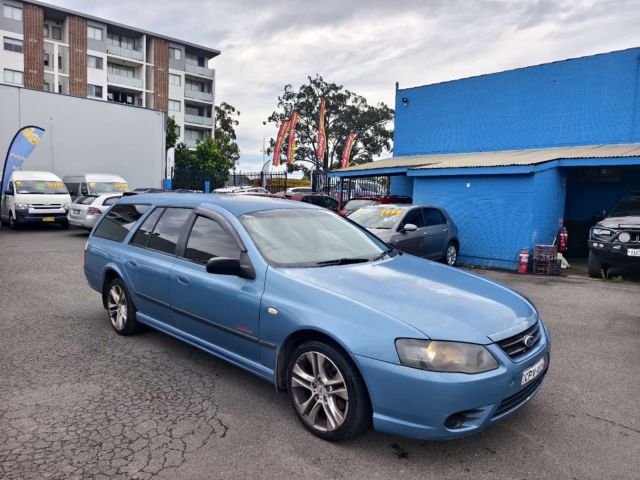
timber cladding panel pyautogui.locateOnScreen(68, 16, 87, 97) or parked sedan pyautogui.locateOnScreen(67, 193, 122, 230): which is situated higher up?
timber cladding panel pyautogui.locateOnScreen(68, 16, 87, 97)

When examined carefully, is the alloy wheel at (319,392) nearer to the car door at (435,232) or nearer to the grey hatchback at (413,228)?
the grey hatchback at (413,228)

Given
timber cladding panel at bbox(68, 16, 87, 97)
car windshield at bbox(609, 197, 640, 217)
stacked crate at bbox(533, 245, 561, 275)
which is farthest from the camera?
timber cladding panel at bbox(68, 16, 87, 97)

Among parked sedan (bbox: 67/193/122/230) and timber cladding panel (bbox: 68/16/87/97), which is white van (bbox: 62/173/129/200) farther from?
timber cladding panel (bbox: 68/16/87/97)

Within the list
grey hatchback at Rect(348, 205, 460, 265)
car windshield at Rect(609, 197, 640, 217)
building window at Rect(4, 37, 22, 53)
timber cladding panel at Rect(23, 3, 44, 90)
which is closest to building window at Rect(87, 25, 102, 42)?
timber cladding panel at Rect(23, 3, 44, 90)

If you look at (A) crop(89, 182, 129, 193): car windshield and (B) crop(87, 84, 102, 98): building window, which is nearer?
(A) crop(89, 182, 129, 193): car windshield

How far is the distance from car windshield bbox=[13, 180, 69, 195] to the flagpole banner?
153 cm

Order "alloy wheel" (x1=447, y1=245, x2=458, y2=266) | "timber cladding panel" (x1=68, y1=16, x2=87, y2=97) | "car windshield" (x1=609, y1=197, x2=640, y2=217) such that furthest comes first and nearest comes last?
"timber cladding panel" (x1=68, y1=16, x2=87, y2=97) → "alloy wheel" (x1=447, y1=245, x2=458, y2=266) → "car windshield" (x1=609, y1=197, x2=640, y2=217)

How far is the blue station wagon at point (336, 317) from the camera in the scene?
8.83ft

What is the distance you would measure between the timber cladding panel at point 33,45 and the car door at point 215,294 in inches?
1805

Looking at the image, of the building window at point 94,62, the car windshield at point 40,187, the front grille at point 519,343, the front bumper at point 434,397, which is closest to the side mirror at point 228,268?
the front bumper at point 434,397

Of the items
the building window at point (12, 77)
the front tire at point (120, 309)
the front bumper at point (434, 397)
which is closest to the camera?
the front bumper at point (434, 397)

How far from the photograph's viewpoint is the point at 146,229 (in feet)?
15.9

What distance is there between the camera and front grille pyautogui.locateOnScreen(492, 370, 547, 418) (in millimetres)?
2812

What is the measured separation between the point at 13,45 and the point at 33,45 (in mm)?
1489
